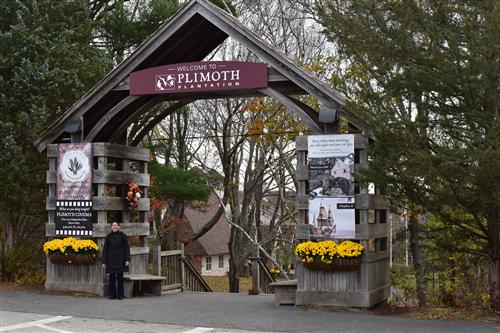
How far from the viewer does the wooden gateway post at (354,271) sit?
39.7 ft

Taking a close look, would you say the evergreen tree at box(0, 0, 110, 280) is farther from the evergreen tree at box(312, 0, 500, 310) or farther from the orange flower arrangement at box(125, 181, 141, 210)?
the evergreen tree at box(312, 0, 500, 310)

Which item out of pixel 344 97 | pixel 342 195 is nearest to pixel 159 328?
pixel 342 195

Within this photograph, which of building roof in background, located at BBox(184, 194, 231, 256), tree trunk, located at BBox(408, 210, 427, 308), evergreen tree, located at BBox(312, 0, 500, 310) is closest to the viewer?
evergreen tree, located at BBox(312, 0, 500, 310)

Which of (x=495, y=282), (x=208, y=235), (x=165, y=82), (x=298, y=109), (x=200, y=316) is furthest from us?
(x=208, y=235)

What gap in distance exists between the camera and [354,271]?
1214cm

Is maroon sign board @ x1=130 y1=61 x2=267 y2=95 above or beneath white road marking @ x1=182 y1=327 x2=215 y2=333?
above

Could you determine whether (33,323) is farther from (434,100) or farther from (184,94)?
(434,100)

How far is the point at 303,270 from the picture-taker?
12.5 meters

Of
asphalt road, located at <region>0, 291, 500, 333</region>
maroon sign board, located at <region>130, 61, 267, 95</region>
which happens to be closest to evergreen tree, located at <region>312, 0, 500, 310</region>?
asphalt road, located at <region>0, 291, 500, 333</region>

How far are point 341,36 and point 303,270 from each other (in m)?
4.26

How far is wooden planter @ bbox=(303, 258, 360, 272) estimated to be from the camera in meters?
12.0

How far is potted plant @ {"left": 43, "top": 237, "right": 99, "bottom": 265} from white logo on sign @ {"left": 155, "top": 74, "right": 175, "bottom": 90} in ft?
11.5

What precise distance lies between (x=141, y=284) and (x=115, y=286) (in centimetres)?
114

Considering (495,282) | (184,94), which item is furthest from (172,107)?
(495,282)
